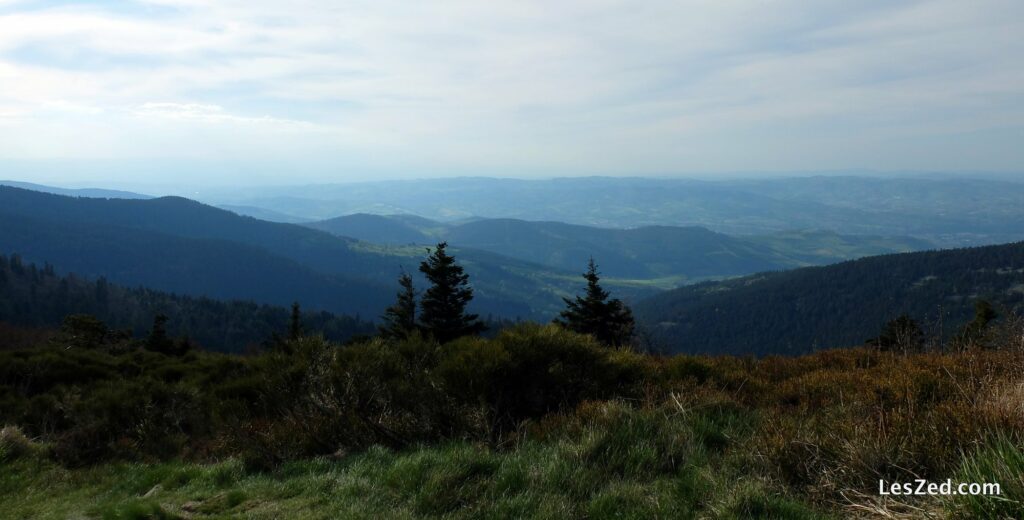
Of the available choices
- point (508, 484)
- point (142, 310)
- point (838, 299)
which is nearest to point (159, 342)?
point (508, 484)

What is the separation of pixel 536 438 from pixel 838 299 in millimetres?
177894

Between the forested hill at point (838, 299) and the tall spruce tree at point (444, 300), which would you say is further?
the forested hill at point (838, 299)

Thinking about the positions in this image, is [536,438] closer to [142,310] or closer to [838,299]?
[142,310]

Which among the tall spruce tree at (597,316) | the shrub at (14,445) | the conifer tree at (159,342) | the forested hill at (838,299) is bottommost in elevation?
the forested hill at (838,299)

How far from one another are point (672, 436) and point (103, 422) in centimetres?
1080

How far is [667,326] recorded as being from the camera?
165 m

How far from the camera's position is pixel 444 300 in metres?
33.0

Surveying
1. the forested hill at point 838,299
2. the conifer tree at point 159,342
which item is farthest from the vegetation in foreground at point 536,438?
the forested hill at point 838,299

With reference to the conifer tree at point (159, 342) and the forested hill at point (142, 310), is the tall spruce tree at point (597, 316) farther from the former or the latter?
the forested hill at point (142, 310)

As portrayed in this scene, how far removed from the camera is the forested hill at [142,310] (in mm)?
110875

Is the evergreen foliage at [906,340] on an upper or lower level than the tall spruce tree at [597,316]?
upper

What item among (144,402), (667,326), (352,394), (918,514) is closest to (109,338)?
(144,402)

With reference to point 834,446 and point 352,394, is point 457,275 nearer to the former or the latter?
point 352,394

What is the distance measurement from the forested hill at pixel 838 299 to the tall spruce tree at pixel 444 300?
116860mm
